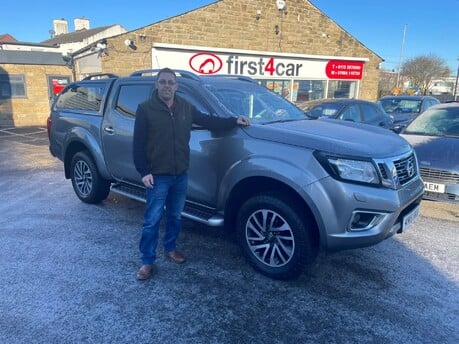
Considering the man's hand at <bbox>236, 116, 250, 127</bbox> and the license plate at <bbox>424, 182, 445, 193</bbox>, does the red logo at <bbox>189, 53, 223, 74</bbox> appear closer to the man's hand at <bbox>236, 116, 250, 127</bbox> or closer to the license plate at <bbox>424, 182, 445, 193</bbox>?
the license plate at <bbox>424, 182, 445, 193</bbox>

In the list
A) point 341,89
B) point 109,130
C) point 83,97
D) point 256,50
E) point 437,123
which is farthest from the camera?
point 341,89

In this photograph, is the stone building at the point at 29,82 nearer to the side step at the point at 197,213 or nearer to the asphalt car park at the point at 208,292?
the side step at the point at 197,213

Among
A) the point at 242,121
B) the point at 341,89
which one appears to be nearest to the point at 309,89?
the point at 341,89

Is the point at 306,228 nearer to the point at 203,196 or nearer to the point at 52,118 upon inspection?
the point at 203,196

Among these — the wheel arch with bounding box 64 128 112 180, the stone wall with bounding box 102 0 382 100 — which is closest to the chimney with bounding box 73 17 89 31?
the stone wall with bounding box 102 0 382 100

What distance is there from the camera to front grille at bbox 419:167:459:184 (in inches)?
178

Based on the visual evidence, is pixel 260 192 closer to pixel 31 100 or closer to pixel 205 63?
pixel 205 63

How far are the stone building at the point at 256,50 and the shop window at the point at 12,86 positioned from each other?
136 cm

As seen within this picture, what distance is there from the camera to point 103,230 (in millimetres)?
4434

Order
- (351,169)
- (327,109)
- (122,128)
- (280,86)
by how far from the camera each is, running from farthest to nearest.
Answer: (280,86), (327,109), (122,128), (351,169)

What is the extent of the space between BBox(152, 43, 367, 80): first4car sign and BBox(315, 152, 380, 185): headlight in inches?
461

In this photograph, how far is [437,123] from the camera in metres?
5.94

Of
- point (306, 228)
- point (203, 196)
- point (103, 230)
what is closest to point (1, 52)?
point (103, 230)

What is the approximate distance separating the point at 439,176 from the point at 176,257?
3.50 m
